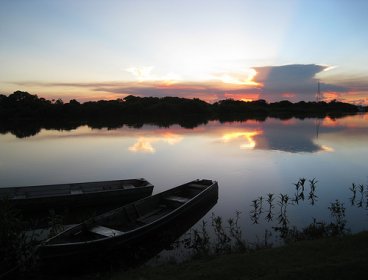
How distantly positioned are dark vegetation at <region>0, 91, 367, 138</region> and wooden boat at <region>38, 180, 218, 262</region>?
162 feet

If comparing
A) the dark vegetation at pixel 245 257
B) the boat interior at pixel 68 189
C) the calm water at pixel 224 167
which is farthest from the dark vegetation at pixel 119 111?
the dark vegetation at pixel 245 257

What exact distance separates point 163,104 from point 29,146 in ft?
239

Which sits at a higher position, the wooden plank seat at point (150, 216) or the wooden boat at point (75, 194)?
the wooden boat at point (75, 194)

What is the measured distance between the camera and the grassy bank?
587cm

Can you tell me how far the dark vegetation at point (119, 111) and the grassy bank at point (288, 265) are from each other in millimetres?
55487

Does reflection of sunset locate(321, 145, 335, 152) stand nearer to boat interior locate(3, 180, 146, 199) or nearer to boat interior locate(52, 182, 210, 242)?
boat interior locate(52, 182, 210, 242)

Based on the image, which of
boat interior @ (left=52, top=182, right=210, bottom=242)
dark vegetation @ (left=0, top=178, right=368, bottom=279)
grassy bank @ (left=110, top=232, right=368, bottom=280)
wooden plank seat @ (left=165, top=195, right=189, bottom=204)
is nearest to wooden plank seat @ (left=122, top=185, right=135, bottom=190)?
boat interior @ (left=52, top=182, right=210, bottom=242)

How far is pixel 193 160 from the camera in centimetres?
2478

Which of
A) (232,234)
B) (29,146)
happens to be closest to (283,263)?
(232,234)

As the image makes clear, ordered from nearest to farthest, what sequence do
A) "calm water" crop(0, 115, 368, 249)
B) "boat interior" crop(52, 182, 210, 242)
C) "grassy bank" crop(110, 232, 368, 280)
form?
"grassy bank" crop(110, 232, 368, 280) → "boat interior" crop(52, 182, 210, 242) → "calm water" crop(0, 115, 368, 249)

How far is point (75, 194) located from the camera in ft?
46.3

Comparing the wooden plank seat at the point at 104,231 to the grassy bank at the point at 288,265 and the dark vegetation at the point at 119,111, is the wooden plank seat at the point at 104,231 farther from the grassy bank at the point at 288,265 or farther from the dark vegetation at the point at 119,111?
the dark vegetation at the point at 119,111

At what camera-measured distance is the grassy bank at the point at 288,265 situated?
587 cm

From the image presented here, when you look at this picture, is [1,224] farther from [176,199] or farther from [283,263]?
[176,199]
